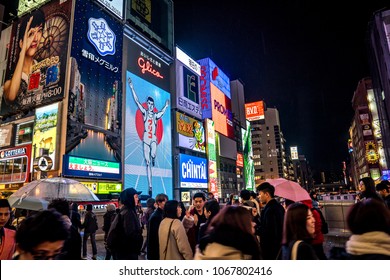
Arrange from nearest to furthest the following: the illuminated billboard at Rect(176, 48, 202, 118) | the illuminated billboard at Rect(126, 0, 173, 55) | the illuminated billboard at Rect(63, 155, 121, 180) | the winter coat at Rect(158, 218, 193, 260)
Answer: the winter coat at Rect(158, 218, 193, 260) < the illuminated billboard at Rect(63, 155, 121, 180) < the illuminated billboard at Rect(126, 0, 173, 55) < the illuminated billboard at Rect(176, 48, 202, 118)

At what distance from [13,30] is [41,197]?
30476 mm

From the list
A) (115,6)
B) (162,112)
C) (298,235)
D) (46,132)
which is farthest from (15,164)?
(298,235)

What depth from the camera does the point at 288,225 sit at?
8.25ft

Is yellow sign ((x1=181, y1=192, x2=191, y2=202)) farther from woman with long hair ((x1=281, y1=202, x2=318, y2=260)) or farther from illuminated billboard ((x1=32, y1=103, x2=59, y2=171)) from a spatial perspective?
woman with long hair ((x1=281, y1=202, x2=318, y2=260))

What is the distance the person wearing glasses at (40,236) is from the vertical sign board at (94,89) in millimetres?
21083

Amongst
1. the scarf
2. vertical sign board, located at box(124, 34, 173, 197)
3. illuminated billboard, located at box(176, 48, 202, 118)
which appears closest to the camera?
the scarf

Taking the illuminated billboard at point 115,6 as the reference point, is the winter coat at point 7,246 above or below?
below

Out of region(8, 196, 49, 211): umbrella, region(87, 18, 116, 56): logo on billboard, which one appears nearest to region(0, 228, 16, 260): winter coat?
region(8, 196, 49, 211): umbrella

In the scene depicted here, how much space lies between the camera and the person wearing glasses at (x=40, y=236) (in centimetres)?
200

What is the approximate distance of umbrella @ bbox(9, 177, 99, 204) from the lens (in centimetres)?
536

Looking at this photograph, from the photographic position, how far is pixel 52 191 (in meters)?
5.70

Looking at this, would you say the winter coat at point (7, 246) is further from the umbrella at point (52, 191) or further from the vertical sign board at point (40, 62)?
the vertical sign board at point (40, 62)

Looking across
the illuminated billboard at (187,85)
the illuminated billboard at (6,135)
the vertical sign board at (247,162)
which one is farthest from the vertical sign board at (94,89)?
the vertical sign board at (247,162)

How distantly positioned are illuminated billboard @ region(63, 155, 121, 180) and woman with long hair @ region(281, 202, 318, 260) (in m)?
20.9
